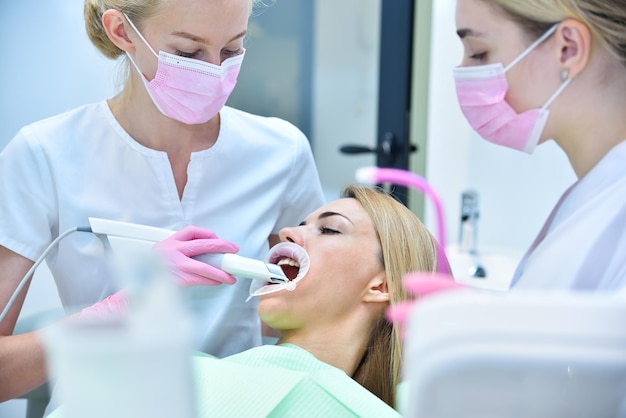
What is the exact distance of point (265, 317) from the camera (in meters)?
1.37

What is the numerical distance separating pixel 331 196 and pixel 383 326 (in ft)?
2.64

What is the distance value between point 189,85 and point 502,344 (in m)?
0.77

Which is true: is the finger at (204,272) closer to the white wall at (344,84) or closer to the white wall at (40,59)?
the white wall at (40,59)

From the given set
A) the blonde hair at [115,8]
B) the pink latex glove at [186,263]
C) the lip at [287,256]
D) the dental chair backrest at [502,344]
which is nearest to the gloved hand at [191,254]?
the pink latex glove at [186,263]

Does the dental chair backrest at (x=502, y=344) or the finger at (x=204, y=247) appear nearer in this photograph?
the dental chair backrest at (x=502, y=344)

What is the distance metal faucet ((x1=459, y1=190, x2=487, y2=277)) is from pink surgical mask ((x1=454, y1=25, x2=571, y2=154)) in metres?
1.24

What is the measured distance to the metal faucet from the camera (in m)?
2.30

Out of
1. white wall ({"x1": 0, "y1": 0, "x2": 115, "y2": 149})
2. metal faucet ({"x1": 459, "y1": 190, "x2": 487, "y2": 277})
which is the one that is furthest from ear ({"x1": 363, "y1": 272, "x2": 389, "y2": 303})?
metal faucet ({"x1": 459, "y1": 190, "x2": 487, "y2": 277})

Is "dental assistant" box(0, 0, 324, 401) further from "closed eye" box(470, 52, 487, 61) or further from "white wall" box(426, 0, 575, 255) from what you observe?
"white wall" box(426, 0, 575, 255)

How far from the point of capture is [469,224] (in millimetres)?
2334

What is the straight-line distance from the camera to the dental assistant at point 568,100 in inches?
35.7

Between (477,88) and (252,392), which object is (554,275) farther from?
(252,392)

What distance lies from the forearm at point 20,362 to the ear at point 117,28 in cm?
53

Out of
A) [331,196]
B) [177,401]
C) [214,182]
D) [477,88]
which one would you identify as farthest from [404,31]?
[177,401]
